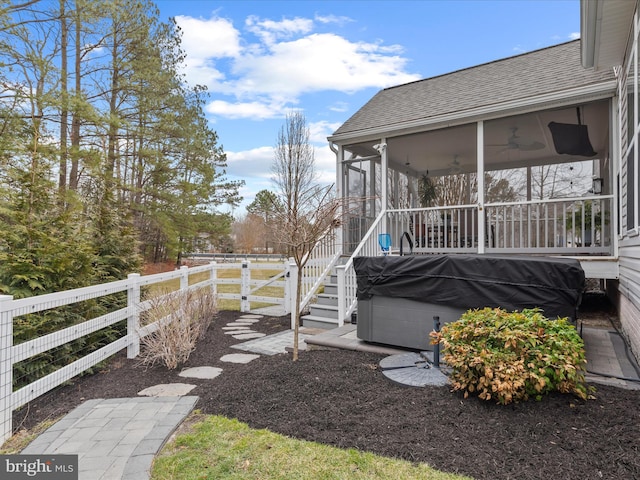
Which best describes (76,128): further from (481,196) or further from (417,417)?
(417,417)

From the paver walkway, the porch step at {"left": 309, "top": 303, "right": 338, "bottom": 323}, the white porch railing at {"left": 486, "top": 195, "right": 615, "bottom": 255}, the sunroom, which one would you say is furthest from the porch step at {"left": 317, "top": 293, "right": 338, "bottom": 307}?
the paver walkway

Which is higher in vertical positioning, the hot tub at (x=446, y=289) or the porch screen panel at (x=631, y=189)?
the porch screen panel at (x=631, y=189)

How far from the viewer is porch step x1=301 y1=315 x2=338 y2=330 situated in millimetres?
6523

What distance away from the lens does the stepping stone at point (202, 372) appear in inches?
167

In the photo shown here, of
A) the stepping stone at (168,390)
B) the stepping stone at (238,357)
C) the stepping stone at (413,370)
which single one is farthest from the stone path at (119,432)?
the stepping stone at (413,370)

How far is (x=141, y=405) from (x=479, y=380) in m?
2.82

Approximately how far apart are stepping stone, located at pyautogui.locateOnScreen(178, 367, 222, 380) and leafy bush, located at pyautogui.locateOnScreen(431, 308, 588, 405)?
8.48 feet

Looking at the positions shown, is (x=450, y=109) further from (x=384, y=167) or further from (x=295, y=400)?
(x=295, y=400)

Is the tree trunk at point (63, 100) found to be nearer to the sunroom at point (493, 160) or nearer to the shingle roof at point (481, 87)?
the sunroom at point (493, 160)

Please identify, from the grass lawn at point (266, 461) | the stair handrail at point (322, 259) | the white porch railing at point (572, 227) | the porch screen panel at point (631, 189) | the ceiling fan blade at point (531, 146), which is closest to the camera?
the grass lawn at point (266, 461)

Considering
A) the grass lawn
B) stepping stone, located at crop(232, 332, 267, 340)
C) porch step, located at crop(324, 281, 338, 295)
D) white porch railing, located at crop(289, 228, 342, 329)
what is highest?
white porch railing, located at crop(289, 228, 342, 329)

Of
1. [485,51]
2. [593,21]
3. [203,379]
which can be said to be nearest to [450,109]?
[593,21]

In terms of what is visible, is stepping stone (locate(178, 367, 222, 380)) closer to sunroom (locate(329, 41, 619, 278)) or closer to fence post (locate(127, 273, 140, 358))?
fence post (locate(127, 273, 140, 358))

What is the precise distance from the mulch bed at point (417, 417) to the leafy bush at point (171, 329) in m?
0.41
